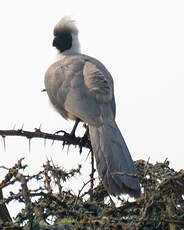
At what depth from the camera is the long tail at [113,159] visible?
4.93 m

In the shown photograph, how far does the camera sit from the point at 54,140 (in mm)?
5504

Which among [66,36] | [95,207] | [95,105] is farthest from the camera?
[66,36]

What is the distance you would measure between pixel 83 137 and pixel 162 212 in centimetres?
333

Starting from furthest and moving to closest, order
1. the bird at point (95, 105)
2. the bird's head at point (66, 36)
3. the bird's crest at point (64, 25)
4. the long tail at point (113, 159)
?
the bird's crest at point (64, 25), the bird's head at point (66, 36), the bird at point (95, 105), the long tail at point (113, 159)

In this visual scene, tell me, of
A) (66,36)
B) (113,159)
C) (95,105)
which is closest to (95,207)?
(113,159)

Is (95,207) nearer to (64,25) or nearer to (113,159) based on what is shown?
(113,159)

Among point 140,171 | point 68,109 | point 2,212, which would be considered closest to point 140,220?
point 2,212

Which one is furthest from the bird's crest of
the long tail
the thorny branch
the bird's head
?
the thorny branch

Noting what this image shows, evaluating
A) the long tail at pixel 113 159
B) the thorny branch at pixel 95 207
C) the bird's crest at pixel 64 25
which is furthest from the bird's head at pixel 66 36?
the thorny branch at pixel 95 207

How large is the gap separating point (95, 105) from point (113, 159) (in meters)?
1.21

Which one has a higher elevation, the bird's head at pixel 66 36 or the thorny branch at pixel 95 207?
the bird's head at pixel 66 36

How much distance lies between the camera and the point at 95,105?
647 centimetres

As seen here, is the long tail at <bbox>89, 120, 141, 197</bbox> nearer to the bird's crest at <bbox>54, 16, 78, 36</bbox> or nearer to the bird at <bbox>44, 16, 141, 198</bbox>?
the bird at <bbox>44, 16, 141, 198</bbox>

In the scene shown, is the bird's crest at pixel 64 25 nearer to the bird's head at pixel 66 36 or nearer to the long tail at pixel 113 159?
the bird's head at pixel 66 36
